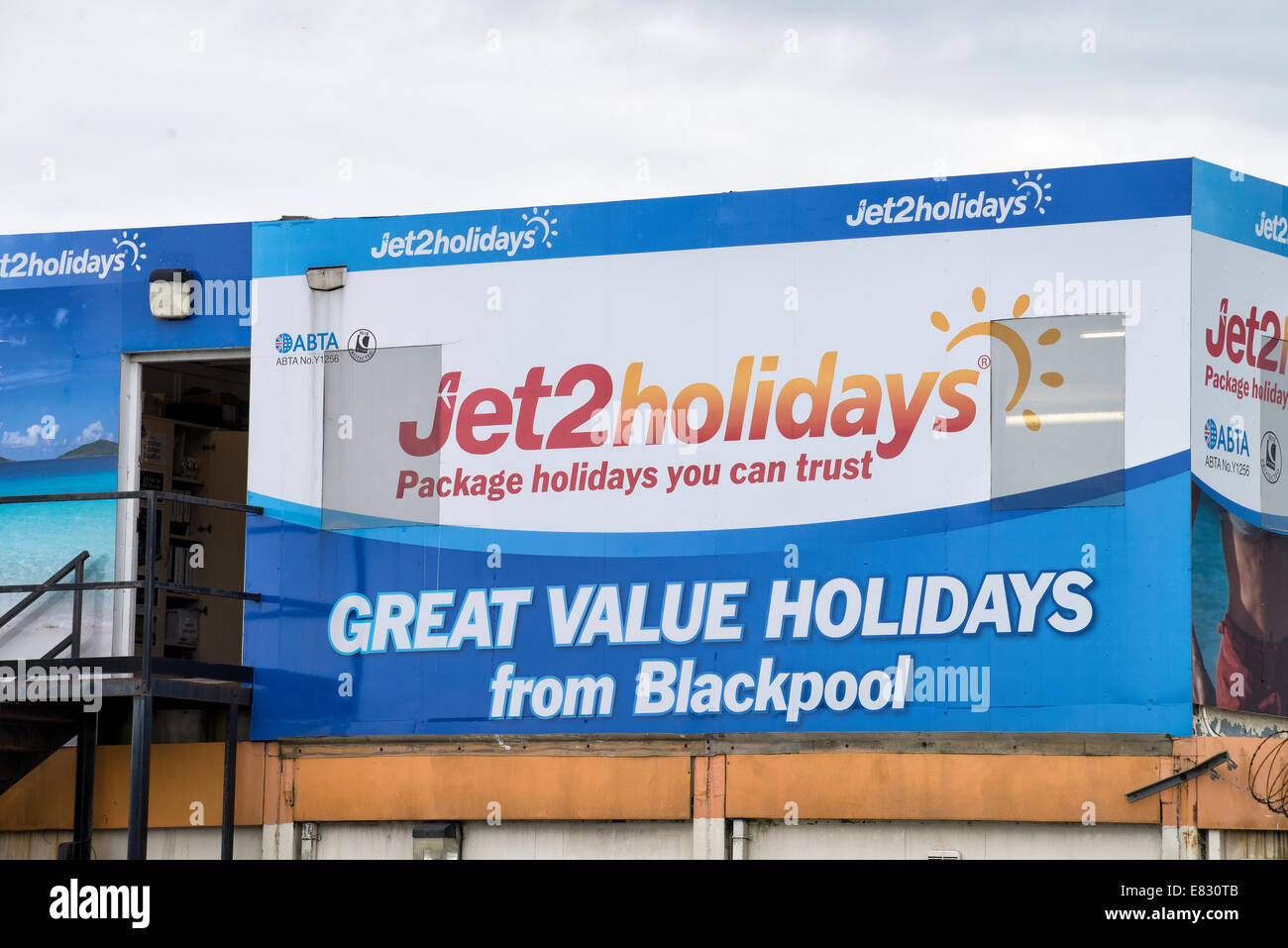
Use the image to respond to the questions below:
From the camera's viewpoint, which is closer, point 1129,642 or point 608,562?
point 1129,642

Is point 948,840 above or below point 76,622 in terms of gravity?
below

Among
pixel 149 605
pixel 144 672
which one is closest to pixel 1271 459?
pixel 149 605

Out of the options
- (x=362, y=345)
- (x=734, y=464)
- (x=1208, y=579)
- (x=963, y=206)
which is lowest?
(x=1208, y=579)

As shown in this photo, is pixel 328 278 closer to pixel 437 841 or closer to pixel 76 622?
pixel 76 622

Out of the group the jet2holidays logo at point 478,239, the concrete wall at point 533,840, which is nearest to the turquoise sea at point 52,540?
the concrete wall at point 533,840

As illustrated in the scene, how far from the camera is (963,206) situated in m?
17.1

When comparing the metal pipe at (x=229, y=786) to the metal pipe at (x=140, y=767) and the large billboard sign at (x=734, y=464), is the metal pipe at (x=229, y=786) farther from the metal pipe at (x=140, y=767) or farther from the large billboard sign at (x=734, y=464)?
the metal pipe at (x=140, y=767)

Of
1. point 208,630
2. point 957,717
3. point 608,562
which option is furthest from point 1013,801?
point 208,630

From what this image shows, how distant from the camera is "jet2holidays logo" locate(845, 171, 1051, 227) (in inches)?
666

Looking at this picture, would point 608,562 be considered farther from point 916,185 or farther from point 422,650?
point 916,185

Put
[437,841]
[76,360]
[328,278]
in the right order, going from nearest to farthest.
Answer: [437,841]
[328,278]
[76,360]

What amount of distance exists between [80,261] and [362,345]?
3.30 m

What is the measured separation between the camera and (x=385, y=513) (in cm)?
1844
